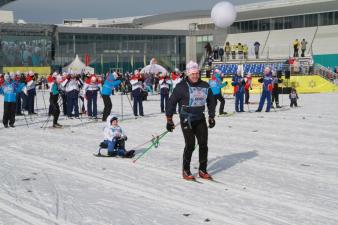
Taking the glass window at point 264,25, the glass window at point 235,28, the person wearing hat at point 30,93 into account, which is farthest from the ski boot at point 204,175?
the glass window at point 235,28

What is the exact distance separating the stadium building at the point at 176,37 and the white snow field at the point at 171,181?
28.8m

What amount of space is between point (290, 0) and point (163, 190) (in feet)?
162

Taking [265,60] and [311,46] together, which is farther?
[311,46]

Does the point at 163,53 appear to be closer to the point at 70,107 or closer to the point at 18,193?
the point at 70,107

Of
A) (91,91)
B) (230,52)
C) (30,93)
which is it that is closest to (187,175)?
(91,91)

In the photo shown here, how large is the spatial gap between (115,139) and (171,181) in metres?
2.50

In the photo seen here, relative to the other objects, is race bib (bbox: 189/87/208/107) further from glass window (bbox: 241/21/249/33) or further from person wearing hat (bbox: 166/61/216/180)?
glass window (bbox: 241/21/249/33)

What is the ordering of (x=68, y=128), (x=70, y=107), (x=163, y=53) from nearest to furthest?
1. (x=68, y=128)
2. (x=70, y=107)
3. (x=163, y=53)

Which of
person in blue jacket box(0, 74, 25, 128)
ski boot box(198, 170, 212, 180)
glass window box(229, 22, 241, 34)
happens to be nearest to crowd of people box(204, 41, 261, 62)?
glass window box(229, 22, 241, 34)

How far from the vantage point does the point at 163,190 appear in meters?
7.36

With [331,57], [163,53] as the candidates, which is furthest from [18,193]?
[163,53]

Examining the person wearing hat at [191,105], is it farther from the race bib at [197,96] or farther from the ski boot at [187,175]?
the ski boot at [187,175]

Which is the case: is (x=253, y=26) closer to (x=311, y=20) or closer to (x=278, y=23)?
(x=278, y=23)

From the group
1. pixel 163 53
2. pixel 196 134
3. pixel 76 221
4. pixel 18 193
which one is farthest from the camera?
pixel 163 53
